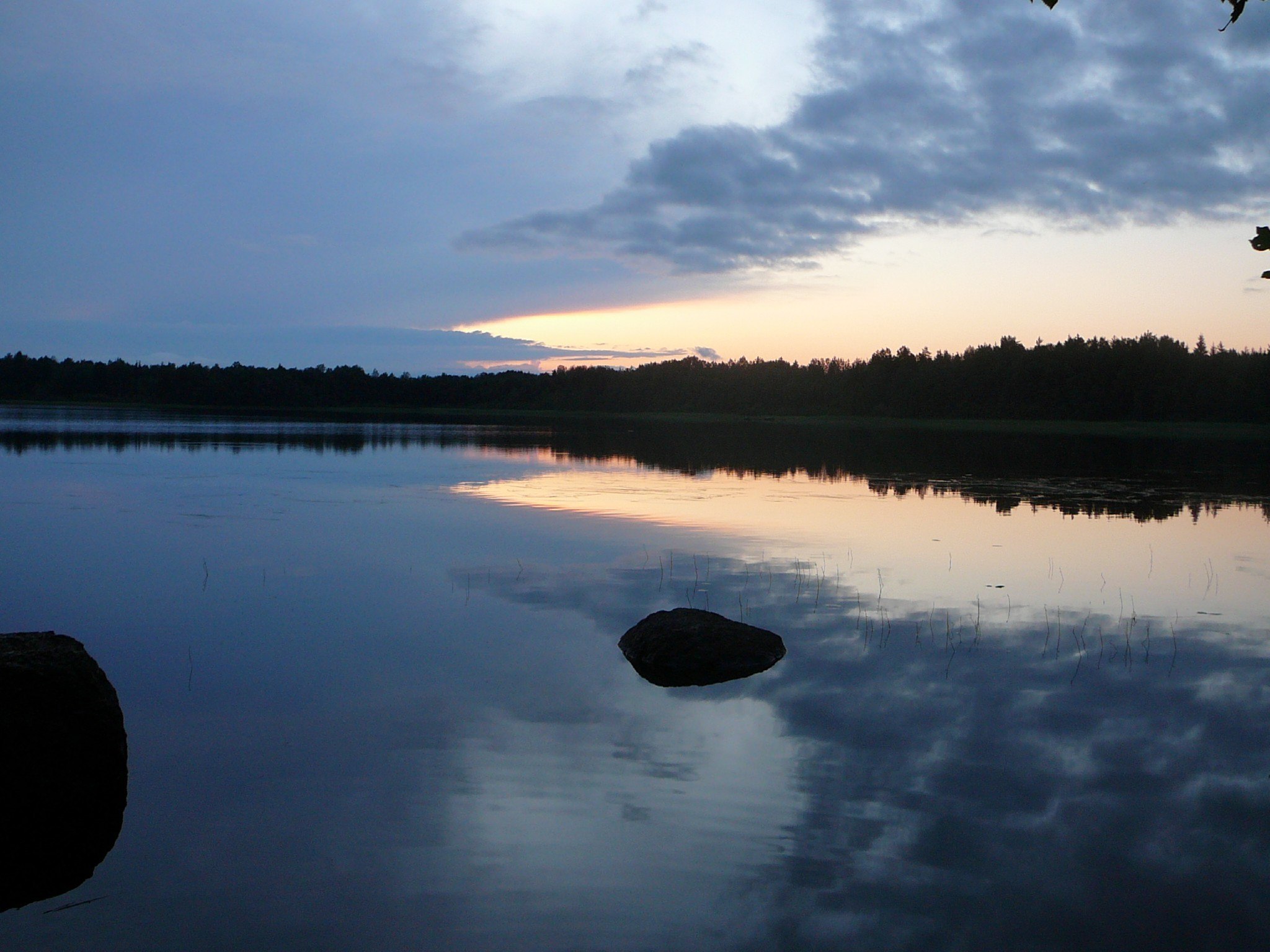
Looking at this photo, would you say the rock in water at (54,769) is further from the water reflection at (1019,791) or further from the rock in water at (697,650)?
the rock in water at (697,650)

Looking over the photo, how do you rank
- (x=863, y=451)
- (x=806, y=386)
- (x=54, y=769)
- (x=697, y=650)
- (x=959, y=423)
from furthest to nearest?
(x=806, y=386) → (x=959, y=423) → (x=863, y=451) → (x=697, y=650) → (x=54, y=769)

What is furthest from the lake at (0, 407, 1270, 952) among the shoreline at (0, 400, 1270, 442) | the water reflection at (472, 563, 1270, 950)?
the shoreline at (0, 400, 1270, 442)

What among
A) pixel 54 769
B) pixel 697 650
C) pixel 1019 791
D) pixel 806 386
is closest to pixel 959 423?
pixel 806 386

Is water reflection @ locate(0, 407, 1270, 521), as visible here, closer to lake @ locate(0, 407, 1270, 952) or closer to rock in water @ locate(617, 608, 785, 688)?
lake @ locate(0, 407, 1270, 952)

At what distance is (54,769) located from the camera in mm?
5449

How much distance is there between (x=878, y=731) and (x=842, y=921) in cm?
257

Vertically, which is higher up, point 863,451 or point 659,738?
point 863,451

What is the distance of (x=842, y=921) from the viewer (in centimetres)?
470

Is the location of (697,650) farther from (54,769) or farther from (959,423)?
(959,423)

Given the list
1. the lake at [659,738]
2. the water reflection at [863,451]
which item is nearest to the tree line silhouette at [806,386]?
the water reflection at [863,451]

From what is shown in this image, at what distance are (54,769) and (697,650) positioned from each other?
5.06 metres

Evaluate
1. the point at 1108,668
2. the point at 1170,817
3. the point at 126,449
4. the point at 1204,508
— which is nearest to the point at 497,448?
the point at 126,449

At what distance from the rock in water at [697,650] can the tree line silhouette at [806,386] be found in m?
80.6

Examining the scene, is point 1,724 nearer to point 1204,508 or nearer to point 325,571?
point 325,571
